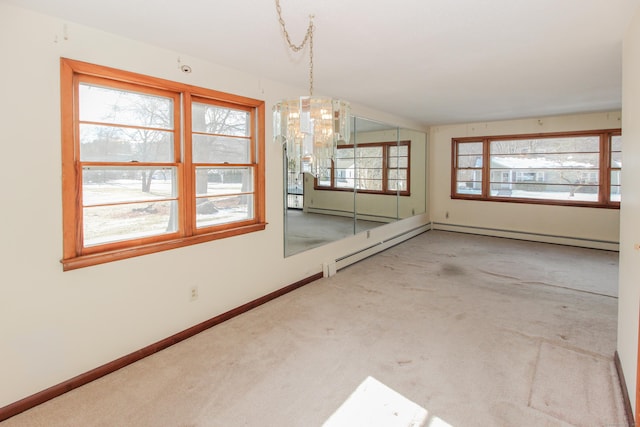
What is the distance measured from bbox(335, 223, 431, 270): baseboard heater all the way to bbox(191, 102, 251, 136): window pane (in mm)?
2194

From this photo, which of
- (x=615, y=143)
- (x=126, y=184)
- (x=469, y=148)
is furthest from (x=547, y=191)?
(x=126, y=184)

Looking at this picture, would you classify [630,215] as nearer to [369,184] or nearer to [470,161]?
[369,184]

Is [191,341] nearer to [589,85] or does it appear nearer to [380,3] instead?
[380,3]

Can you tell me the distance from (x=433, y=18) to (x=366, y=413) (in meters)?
2.35

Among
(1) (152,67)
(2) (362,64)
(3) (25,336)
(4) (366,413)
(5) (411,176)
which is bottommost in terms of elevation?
(4) (366,413)

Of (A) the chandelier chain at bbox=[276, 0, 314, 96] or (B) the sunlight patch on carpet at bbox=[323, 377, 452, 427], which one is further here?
(A) the chandelier chain at bbox=[276, 0, 314, 96]

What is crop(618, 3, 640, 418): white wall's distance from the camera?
1.96 metres

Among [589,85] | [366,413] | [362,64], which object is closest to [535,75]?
[589,85]

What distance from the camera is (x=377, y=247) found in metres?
5.71

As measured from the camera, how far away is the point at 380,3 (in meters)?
1.95

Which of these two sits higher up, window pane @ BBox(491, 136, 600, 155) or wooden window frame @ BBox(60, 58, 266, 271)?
window pane @ BBox(491, 136, 600, 155)

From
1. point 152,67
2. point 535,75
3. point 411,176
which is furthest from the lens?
point 411,176

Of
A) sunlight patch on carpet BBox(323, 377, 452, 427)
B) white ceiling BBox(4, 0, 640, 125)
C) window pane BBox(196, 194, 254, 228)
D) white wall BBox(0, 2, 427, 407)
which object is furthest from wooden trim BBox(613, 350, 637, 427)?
window pane BBox(196, 194, 254, 228)

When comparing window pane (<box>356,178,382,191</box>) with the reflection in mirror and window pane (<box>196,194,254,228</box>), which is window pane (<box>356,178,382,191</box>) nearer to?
the reflection in mirror
